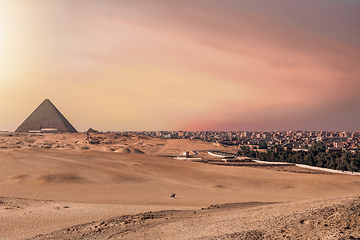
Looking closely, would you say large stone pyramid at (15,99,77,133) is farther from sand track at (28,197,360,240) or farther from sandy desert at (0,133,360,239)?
sand track at (28,197,360,240)

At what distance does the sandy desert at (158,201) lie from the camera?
1484 centimetres

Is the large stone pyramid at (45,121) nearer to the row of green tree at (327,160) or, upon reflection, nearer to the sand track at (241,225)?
the row of green tree at (327,160)

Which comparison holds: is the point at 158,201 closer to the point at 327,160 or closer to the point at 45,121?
the point at 327,160

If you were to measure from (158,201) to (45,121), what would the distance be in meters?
139

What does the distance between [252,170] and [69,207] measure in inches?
1462

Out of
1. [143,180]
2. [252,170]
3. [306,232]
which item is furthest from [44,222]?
[252,170]

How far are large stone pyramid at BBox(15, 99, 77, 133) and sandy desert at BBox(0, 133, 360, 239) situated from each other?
103 metres

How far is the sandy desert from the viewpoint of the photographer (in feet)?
48.7

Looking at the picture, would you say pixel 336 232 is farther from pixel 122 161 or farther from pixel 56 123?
pixel 56 123

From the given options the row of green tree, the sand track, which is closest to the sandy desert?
the sand track

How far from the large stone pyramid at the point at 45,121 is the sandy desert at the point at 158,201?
103 meters

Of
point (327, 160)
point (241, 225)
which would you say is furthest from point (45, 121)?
point (241, 225)

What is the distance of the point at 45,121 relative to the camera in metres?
156

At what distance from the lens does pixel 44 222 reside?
2042 cm
